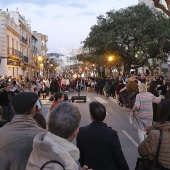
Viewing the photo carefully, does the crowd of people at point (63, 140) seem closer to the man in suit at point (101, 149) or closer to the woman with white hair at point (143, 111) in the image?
the man in suit at point (101, 149)

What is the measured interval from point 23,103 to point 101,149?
1.29 metres

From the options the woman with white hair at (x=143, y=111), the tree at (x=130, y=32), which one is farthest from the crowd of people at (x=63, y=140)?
the tree at (x=130, y=32)

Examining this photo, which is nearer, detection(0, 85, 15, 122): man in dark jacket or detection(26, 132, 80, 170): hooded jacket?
detection(26, 132, 80, 170): hooded jacket

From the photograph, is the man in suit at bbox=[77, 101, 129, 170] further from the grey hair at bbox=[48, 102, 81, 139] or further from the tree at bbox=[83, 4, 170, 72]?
the tree at bbox=[83, 4, 170, 72]

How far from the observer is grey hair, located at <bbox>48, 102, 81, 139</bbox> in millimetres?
2709

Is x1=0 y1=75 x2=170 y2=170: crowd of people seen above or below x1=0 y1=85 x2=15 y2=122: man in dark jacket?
above

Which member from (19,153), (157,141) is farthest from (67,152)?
(157,141)

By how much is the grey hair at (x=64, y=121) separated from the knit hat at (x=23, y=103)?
52cm

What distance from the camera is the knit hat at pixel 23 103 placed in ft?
10.9

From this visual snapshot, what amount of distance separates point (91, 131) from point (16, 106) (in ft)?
4.22

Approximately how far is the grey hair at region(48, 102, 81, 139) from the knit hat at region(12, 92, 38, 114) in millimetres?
521

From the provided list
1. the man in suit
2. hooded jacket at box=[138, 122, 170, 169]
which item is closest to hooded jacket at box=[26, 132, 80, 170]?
hooded jacket at box=[138, 122, 170, 169]

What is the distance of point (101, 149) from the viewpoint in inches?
167

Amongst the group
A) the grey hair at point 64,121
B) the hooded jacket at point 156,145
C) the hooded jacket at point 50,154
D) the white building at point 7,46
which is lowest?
the hooded jacket at point 156,145
